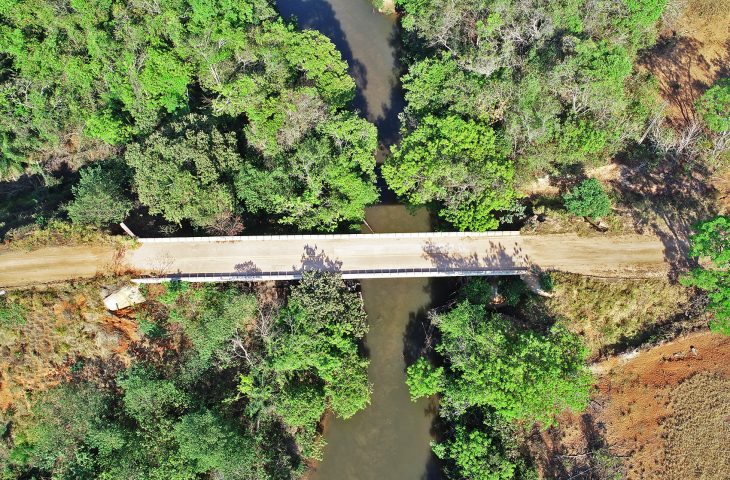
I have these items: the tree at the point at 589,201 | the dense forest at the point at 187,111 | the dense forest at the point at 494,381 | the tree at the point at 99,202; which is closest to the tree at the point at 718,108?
the tree at the point at 589,201

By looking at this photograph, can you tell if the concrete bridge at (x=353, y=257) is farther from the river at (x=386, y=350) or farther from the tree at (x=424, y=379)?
the tree at (x=424, y=379)

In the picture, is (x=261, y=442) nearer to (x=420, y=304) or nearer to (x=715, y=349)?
(x=420, y=304)

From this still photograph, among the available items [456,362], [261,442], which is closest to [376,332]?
[456,362]

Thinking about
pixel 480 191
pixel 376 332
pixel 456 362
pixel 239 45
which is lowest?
pixel 456 362

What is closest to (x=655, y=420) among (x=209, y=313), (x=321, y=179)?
(x=321, y=179)

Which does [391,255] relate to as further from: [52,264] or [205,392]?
[52,264]

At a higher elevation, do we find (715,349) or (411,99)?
(411,99)

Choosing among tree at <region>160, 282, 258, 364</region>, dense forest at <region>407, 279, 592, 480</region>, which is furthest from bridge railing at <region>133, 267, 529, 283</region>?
dense forest at <region>407, 279, 592, 480</region>
